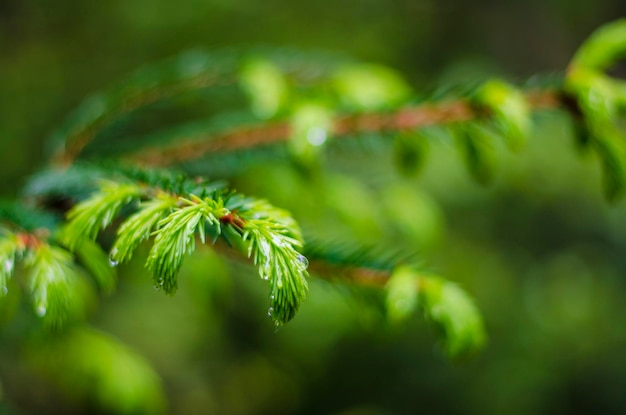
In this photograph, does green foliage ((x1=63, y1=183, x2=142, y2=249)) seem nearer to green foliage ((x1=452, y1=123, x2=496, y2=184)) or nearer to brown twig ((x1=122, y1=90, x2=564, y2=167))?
brown twig ((x1=122, y1=90, x2=564, y2=167))

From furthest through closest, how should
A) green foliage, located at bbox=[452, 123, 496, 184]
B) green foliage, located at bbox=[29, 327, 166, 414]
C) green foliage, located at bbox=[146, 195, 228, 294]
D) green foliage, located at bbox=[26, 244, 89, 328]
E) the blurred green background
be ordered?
the blurred green background, green foliage, located at bbox=[29, 327, 166, 414], green foliage, located at bbox=[452, 123, 496, 184], green foliage, located at bbox=[26, 244, 89, 328], green foliage, located at bbox=[146, 195, 228, 294]

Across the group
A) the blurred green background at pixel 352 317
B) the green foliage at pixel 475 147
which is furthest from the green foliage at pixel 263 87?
the blurred green background at pixel 352 317

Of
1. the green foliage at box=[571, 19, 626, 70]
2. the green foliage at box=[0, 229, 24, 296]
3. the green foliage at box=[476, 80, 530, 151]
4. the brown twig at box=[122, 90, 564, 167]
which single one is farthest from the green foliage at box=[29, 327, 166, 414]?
the green foliage at box=[571, 19, 626, 70]

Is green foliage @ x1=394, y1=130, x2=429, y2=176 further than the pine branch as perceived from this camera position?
Yes

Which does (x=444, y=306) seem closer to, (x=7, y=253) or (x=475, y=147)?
(x=475, y=147)

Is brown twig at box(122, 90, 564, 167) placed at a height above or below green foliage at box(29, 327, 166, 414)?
above

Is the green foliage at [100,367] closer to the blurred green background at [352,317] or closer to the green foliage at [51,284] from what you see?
the green foliage at [51,284]

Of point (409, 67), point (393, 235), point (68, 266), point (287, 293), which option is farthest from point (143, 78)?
point (409, 67)

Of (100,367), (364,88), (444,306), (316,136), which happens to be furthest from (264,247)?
(100,367)
